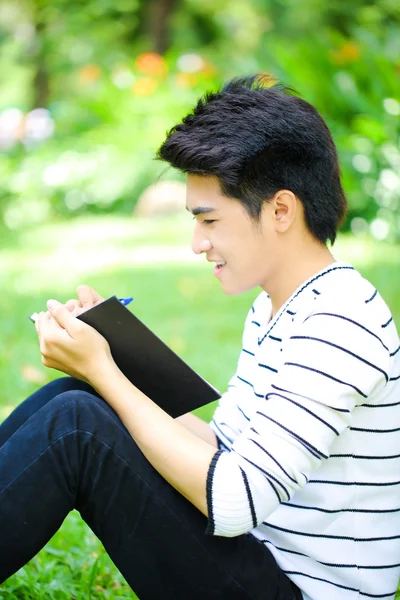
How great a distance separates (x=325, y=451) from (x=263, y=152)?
2.16 ft

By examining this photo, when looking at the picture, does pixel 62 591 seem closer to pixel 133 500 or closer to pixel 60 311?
pixel 133 500

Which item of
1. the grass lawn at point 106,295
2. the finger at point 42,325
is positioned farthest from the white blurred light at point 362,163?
the finger at point 42,325

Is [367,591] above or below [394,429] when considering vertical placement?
below

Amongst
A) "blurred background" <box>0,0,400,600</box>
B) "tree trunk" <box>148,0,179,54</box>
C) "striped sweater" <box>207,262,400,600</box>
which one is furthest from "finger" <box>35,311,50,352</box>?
"tree trunk" <box>148,0,179,54</box>

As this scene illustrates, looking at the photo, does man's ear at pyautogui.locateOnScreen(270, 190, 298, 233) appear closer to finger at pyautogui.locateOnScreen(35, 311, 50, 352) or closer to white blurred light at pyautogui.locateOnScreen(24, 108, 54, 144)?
finger at pyautogui.locateOnScreen(35, 311, 50, 352)

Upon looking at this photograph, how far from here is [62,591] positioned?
2.23 metres

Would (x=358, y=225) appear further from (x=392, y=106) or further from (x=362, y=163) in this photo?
(x=392, y=106)

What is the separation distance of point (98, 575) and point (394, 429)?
110cm

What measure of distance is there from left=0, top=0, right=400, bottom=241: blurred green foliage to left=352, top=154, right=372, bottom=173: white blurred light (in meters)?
0.02

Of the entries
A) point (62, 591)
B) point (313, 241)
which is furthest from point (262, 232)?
point (62, 591)

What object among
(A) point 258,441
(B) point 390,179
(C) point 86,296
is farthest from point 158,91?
(A) point 258,441

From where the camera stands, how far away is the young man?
1542mm

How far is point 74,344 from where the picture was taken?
5.65ft

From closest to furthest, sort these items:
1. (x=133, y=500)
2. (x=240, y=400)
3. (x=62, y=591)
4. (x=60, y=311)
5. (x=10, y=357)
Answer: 1. (x=133, y=500)
2. (x=60, y=311)
3. (x=240, y=400)
4. (x=62, y=591)
5. (x=10, y=357)
